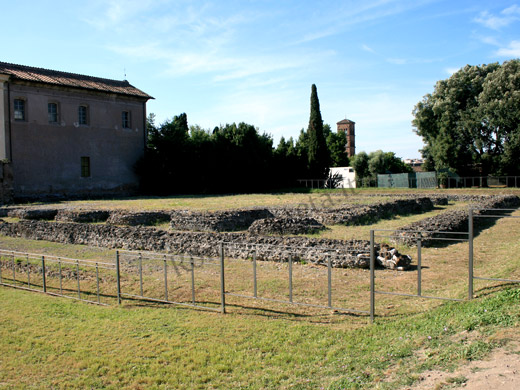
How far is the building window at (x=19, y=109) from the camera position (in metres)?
37.3

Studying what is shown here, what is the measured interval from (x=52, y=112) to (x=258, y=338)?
40345 mm

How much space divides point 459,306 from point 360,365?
7.18 feet

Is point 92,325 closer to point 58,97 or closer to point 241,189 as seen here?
point 58,97

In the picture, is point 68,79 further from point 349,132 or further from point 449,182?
point 349,132

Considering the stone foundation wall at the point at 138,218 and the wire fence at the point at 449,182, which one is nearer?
the stone foundation wall at the point at 138,218

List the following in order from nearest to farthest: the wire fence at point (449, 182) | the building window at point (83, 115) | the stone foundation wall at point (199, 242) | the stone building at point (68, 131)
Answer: the stone foundation wall at point (199, 242)
the stone building at point (68, 131)
the building window at point (83, 115)
the wire fence at point (449, 182)

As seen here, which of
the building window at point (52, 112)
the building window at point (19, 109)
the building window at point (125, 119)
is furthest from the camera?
the building window at point (125, 119)

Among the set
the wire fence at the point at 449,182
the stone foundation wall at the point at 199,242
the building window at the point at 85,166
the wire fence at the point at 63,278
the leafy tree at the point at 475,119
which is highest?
the leafy tree at the point at 475,119

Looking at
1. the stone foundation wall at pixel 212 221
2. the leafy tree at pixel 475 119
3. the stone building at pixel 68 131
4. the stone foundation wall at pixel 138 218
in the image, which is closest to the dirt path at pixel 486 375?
the stone foundation wall at pixel 212 221

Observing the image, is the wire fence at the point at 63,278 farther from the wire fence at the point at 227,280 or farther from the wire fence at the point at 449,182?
the wire fence at the point at 449,182

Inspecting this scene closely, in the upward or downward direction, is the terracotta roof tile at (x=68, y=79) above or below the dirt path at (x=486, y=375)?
above

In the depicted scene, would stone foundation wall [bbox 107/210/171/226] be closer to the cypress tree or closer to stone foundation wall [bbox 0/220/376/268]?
stone foundation wall [bbox 0/220/376/268]

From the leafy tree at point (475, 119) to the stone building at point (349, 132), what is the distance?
64871mm

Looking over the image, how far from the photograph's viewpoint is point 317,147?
52.1 metres
